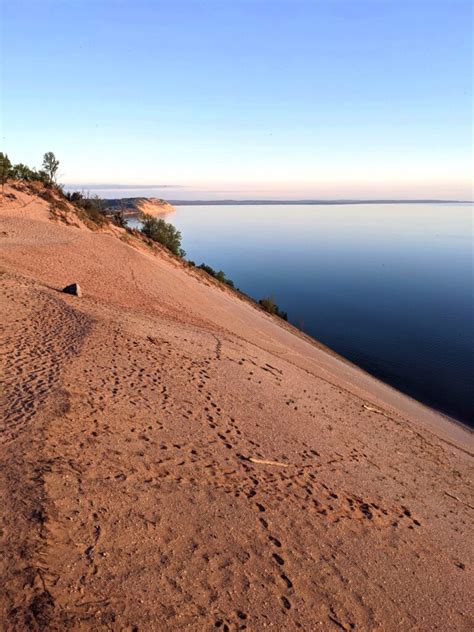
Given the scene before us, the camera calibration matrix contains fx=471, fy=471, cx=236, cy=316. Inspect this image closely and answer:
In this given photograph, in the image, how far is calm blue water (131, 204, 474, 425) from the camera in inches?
1124

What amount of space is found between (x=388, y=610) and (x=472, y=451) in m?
11.7

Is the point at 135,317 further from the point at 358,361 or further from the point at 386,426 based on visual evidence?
the point at 358,361

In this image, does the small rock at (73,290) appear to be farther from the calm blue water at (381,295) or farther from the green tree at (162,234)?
the green tree at (162,234)

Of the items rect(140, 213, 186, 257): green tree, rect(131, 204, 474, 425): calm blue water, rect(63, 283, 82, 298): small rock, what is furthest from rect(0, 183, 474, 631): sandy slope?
rect(140, 213, 186, 257): green tree

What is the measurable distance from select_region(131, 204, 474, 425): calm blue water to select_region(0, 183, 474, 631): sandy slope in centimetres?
1437

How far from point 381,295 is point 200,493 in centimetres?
4587

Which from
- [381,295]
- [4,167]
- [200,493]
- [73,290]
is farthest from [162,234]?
[200,493]

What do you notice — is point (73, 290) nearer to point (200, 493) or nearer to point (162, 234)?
point (200, 493)

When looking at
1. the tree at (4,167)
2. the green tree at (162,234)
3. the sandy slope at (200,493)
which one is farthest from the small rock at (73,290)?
the green tree at (162,234)

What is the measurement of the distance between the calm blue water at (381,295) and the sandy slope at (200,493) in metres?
14.4

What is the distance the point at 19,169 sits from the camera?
32.6 meters

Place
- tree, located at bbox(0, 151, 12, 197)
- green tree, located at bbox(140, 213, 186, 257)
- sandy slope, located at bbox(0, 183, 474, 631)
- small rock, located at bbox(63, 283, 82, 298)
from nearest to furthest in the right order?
1. sandy slope, located at bbox(0, 183, 474, 631)
2. small rock, located at bbox(63, 283, 82, 298)
3. tree, located at bbox(0, 151, 12, 197)
4. green tree, located at bbox(140, 213, 186, 257)

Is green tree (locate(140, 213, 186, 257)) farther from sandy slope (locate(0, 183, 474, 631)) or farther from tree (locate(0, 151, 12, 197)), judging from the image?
sandy slope (locate(0, 183, 474, 631))

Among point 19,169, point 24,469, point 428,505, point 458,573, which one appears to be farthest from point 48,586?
point 19,169
